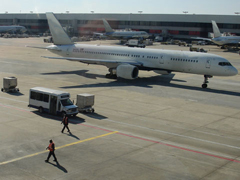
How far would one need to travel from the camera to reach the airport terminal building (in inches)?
6004

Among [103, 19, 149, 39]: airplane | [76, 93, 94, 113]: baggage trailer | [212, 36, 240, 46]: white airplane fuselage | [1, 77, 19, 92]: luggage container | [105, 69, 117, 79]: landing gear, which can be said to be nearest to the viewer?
[76, 93, 94, 113]: baggage trailer

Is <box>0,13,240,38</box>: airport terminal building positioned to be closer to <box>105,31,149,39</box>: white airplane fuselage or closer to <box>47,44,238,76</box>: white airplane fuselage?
<box>105,31,149,39</box>: white airplane fuselage

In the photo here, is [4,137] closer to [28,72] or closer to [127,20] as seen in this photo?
[28,72]

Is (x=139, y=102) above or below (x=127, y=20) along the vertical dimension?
below

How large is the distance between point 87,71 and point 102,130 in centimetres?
3253

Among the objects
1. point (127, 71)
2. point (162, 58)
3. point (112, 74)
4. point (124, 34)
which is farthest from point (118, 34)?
point (127, 71)

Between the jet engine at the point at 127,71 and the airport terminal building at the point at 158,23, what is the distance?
380 ft

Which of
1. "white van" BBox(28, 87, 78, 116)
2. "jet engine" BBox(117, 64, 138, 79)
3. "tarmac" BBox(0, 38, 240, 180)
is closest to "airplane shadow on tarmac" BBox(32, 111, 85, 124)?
"tarmac" BBox(0, 38, 240, 180)

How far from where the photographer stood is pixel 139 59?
50.8 m

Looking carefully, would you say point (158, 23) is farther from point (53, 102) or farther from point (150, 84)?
point (53, 102)

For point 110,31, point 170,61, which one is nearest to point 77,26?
point 110,31

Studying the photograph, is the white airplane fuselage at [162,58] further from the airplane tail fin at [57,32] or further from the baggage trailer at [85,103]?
the baggage trailer at [85,103]

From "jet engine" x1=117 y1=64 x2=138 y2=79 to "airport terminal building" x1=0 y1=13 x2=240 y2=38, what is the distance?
11580 centimetres

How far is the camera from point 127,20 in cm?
17350
